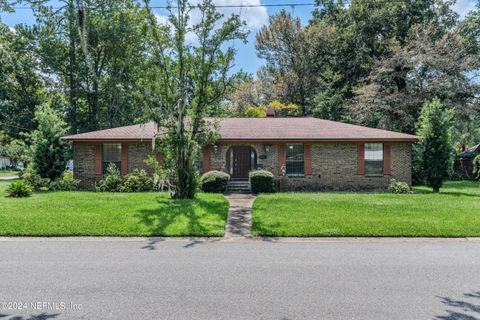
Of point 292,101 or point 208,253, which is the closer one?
point 208,253

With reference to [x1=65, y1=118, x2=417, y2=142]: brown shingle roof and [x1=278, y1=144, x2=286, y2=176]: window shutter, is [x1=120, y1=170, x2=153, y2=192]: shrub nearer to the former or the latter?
[x1=65, y1=118, x2=417, y2=142]: brown shingle roof

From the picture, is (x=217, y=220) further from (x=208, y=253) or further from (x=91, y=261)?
(x=91, y=261)

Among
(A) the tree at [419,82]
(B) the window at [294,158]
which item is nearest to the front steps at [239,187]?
(B) the window at [294,158]

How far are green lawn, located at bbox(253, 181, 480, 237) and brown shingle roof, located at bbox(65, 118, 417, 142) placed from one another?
5514 millimetres

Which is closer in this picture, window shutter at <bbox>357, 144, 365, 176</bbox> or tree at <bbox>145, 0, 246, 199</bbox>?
tree at <bbox>145, 0, 246, 199</bbox>

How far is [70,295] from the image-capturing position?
481 centimetres

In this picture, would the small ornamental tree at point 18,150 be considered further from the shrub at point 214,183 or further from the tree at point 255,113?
the tree at point 255,113

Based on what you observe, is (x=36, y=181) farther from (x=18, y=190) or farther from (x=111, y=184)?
(x=111, y=184)

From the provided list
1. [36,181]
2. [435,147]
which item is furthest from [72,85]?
[435,147]

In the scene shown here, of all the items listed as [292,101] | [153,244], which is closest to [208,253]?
[153,244]

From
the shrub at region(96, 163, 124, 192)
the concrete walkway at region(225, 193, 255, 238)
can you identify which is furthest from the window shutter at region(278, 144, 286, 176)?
the shrub at region(96, 163, 124, 192)

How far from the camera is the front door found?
798 inches

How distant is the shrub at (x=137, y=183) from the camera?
16766mm

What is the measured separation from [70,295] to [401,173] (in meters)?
17.3
